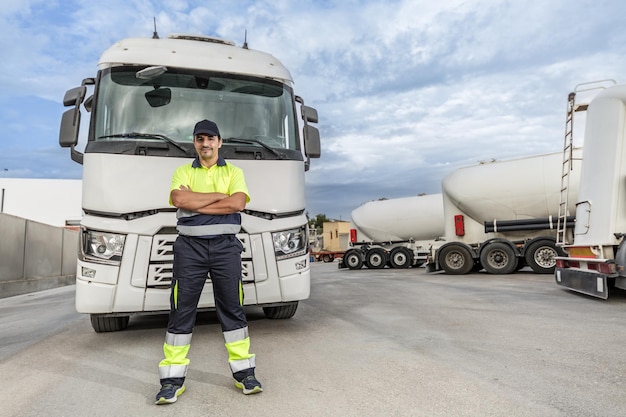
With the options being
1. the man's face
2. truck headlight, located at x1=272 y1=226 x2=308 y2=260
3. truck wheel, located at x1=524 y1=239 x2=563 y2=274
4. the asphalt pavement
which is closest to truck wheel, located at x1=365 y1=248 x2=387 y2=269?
truck wheel, located at x1=524 y1=239 x2=563 y2=274

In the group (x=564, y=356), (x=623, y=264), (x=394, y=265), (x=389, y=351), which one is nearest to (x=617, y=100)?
(x=623, y=264)

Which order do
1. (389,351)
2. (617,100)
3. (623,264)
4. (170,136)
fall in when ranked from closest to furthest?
(389,351) → (170,136) → (623,264) → (617,100)

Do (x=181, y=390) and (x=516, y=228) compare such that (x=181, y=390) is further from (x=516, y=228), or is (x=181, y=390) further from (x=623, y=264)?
(x=516, y=228)

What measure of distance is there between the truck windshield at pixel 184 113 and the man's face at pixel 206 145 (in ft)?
4.19

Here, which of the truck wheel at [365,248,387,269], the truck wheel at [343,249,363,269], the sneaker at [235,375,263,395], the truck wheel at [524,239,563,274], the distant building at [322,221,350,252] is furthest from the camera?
the distant building at [322,221,350,252]

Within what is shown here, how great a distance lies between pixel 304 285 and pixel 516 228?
1091 cm

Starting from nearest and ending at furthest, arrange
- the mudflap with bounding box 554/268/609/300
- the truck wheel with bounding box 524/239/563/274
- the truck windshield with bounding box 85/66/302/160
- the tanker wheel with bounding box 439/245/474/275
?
1. the truck windshield with bounding box 85/66/302/160
2. the mudflap with bounding box 554/268/609/300
3. the truck wheel with bounding box 524/239/563/274
4. the tanker wheel with bounding box 439/245/474/275

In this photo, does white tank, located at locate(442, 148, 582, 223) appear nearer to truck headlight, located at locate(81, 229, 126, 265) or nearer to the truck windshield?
the truck windshield

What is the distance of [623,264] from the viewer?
6.85 m

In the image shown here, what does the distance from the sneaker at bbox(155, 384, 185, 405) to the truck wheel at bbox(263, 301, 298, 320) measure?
283cm

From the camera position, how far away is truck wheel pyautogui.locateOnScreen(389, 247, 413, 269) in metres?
20.9

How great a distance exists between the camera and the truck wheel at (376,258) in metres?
21.5

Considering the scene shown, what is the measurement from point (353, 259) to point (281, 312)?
16.3m

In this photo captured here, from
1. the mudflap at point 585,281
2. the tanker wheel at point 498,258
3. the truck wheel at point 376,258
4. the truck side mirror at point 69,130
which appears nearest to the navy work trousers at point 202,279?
the truck side mirror at point 69,130
